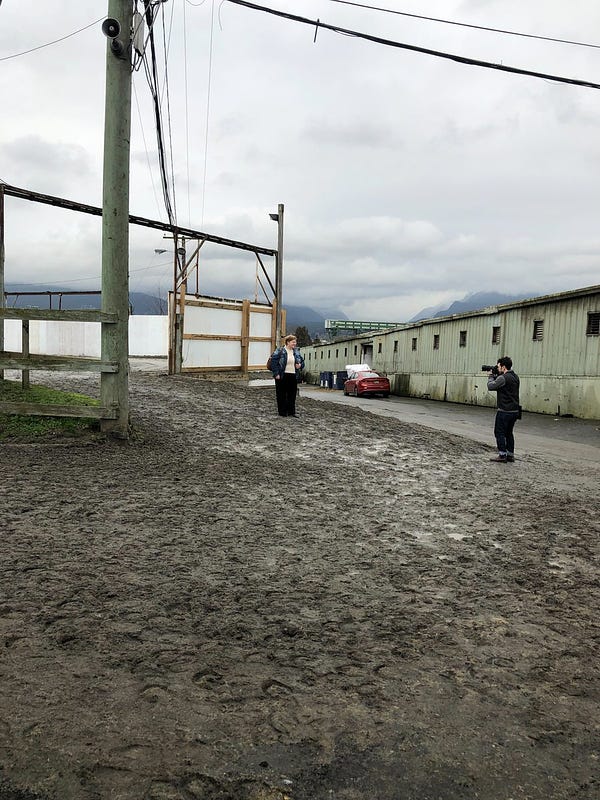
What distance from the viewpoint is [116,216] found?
8617 mm

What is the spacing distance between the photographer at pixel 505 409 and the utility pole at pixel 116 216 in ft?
19.1

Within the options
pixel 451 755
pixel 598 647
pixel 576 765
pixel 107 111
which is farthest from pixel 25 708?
pixel 107 111

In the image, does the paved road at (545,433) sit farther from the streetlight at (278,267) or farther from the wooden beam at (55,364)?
the wooden beam at (55,364)

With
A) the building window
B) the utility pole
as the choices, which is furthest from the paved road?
the utility pole

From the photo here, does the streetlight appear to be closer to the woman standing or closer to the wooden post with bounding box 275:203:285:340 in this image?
the wooden post with bounding box 275:203:285:340

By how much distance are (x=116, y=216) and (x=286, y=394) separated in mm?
5403

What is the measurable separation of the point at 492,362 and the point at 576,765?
28730 mm

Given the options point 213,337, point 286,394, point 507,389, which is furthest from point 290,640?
point 213,337

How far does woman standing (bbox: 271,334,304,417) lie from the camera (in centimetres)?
1257

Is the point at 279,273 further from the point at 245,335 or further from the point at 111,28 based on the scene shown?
the point at 111,28

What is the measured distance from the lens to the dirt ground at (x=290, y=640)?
2.32m

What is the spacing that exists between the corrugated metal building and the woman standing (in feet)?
46.2

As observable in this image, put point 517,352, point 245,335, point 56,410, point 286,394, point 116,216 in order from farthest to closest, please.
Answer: point 517,352 < point 245,335 < point 286,394 < point 116,216 < point 56,410

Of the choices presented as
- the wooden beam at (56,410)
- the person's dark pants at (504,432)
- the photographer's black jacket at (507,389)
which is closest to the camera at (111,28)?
the wooden beam at (56,410)
